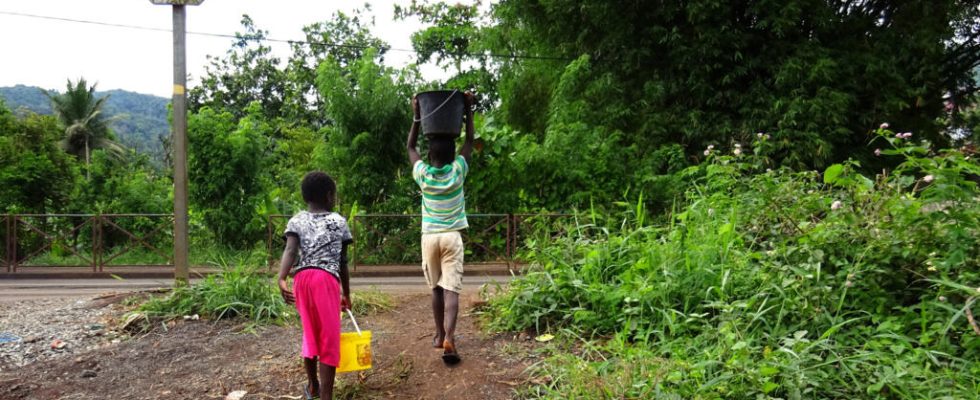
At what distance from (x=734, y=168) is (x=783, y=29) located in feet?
25.0

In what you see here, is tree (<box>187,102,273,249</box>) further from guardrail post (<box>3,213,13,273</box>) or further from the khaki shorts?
the khaki shorts

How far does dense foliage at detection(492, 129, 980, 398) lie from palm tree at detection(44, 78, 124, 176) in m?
35.9

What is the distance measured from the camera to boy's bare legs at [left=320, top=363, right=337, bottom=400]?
3359mm

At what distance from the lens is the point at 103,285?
945 centimetres

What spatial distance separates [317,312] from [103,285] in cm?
776

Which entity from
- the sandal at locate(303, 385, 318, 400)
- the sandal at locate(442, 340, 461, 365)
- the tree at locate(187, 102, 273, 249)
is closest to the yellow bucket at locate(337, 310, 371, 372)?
the sandal at locate(303, 385, 318, 400)

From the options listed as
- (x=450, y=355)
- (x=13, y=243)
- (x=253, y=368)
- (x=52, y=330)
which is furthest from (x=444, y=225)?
(x=13, y=243)

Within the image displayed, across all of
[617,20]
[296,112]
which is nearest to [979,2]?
[617,20]

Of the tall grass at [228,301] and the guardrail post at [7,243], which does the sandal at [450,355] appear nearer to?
the tall grass at [228,301]

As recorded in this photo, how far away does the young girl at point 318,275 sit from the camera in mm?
3395

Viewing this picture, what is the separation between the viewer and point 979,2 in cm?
1202

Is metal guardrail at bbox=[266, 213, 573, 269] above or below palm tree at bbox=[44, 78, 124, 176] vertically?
below

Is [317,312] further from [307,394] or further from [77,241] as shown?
[77,241]

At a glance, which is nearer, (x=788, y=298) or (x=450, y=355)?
(x=788, y=298)
